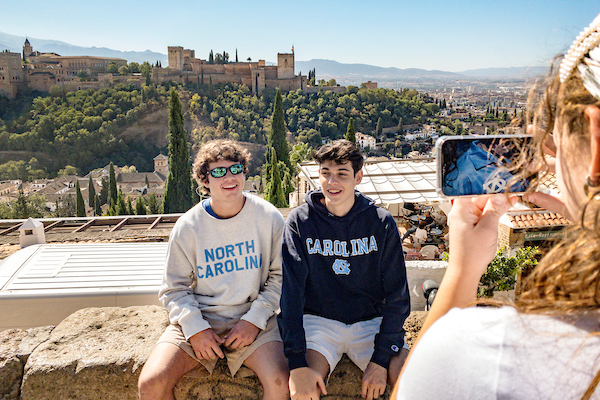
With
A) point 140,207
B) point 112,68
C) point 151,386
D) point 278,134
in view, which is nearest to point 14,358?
point 151,386

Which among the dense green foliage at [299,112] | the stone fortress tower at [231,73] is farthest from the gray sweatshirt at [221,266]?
the stone fortress tower at [231,73]

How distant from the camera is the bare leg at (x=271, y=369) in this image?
1.40 metres

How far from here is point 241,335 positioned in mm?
1548

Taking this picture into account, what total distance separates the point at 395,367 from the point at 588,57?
119cm

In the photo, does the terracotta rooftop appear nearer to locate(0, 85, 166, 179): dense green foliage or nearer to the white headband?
the white headband

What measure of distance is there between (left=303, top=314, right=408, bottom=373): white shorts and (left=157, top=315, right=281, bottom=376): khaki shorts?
0.15m

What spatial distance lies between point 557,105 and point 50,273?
2774 millimetres

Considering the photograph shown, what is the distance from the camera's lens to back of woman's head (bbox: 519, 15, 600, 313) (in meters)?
0.43

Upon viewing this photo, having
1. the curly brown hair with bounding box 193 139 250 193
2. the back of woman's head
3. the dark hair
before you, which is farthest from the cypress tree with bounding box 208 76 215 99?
the back of woman's head

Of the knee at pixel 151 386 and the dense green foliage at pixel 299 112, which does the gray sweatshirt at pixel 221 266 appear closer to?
the knee at pixel 151 386

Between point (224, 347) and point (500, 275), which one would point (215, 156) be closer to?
point (224, 347)

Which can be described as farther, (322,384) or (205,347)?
(205,347)

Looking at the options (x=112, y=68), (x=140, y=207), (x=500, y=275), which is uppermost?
(x=112, y=68)

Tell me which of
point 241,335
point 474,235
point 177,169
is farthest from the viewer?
point 177,169
